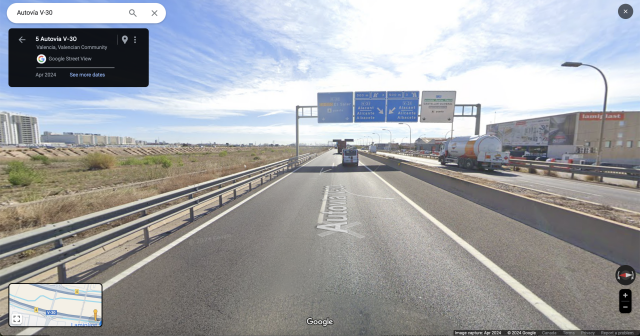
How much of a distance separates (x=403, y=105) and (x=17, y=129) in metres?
200

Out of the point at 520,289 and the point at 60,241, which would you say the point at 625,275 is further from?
the point at 60,241

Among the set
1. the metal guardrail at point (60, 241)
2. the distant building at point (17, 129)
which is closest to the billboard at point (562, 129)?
the metal guardrail at point (60, 241)

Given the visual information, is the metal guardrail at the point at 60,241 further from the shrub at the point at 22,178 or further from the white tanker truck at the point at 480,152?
the white tanker truck at the point at 480,152

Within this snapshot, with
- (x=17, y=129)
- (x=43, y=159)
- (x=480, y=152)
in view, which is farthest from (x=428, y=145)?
(x=17, y=129)

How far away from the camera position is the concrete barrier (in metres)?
3.86

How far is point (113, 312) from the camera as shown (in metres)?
2.87

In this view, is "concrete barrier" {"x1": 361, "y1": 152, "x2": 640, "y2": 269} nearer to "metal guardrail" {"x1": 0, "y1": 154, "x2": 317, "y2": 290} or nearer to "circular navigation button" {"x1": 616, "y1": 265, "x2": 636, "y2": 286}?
"circular navigation button" {"x1": 616, "y1": 265, "x2": 636, "y2": 286}

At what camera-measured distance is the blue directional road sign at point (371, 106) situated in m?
27.5

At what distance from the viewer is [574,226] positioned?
191 inches

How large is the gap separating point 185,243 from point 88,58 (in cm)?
405

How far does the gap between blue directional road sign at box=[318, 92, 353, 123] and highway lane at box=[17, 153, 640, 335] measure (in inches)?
908

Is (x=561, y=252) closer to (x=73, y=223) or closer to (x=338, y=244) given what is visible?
(x=338, y=244)

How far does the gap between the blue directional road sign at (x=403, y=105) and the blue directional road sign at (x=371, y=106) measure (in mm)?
644

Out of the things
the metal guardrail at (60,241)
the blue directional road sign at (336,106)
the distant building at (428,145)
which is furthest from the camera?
the distant building at (428,145)
